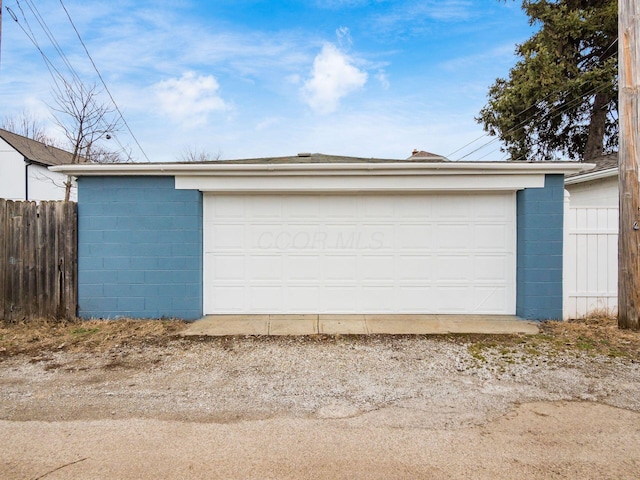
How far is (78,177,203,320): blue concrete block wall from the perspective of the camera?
5863mm

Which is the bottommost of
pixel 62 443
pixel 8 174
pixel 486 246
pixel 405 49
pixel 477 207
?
pixel 62 443

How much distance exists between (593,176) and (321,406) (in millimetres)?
8196

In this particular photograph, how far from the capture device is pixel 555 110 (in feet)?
45.1

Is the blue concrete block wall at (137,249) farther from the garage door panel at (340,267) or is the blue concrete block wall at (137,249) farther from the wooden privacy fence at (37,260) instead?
the garage door panel at (340,267)

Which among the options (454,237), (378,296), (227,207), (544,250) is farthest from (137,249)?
(544,250)

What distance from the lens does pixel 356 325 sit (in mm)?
5621

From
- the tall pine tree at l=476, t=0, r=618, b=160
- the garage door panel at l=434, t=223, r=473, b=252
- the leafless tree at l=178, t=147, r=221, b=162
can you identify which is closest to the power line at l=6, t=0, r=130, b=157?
the garage door panel at l=434, t=223, r=473, b=252

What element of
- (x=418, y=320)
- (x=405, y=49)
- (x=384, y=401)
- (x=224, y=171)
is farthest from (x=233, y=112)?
(x=384, y=401)

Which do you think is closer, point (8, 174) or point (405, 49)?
point (405, 49)

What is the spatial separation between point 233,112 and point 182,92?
2.21 meters

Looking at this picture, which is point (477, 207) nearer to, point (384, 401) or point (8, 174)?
point (384, 401)

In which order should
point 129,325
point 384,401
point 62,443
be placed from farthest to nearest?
point 129,325, point 384,401, point 62,443

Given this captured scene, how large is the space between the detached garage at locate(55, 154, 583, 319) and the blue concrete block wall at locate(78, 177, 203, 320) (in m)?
0.02

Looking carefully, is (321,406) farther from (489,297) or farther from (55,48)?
(55,48)
